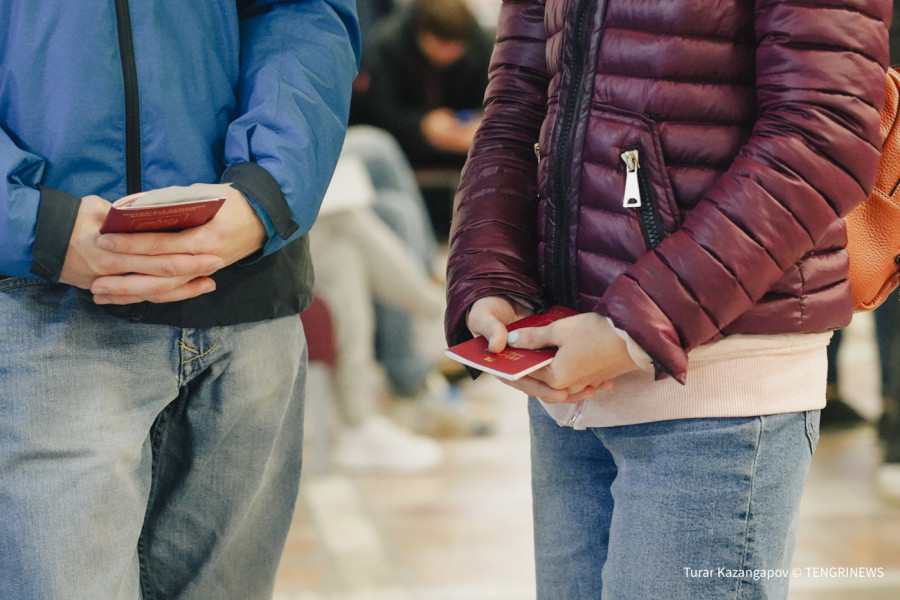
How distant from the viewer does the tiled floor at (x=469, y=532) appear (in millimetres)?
2434

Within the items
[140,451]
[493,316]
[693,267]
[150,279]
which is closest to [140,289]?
[150,279]

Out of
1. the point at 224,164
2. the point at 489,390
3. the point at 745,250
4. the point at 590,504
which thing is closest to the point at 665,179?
the point at 745,250

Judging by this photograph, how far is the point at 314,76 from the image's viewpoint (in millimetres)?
1274

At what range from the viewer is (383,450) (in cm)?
340

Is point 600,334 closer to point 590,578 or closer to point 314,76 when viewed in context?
point 590,578

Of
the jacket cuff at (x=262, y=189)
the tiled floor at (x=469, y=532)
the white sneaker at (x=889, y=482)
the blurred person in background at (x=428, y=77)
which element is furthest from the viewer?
the blurred person in background at (x=428, y=77)

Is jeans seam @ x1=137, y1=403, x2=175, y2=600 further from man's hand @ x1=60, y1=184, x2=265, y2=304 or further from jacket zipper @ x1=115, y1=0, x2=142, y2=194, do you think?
jacket zipper @ x1=115, y1=0, x2=142, y2=194

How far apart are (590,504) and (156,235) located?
2.07ft

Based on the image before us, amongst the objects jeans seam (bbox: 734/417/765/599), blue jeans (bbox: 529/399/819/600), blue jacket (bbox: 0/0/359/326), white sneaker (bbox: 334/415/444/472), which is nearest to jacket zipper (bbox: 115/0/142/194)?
blue jacket (bbox: 0/0/359/326)

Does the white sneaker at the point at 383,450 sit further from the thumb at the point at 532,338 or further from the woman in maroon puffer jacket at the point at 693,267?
the thumb at the point at 532,338

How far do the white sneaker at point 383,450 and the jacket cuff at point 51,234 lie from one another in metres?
2.39

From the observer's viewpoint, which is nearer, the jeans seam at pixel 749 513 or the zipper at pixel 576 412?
the jeans seam at pixel 749 513

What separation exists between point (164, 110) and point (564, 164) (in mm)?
498

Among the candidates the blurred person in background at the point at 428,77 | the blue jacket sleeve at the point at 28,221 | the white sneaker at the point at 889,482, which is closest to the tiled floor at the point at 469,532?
the white sneaker at the point at 889,482
